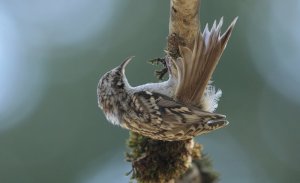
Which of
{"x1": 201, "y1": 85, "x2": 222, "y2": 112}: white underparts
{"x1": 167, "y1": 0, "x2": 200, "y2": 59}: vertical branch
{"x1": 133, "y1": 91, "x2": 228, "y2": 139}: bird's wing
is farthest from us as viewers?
{"x1": 201, "y1": 85, "x2": 222, "y2": 112}: white underparts

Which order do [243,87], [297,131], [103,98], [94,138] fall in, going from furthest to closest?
[297,131] < [243,87] < [94,138] < [103,98]

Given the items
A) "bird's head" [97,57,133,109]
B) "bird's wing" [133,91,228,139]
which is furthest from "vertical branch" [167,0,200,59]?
"bird's head" [97,57,133,109]

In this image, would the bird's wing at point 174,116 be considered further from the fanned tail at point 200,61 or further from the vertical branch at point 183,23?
the vertical branch at point 183,23

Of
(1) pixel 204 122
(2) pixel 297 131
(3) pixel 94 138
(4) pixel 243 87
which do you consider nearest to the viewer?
(1) pixel 204 122

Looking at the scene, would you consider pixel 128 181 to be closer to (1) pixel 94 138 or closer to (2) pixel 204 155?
(2) pixel 204 155

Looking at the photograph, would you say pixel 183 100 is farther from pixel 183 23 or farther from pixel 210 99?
pixel 183 23

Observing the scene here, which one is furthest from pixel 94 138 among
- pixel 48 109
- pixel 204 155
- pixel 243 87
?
pixel 204 155

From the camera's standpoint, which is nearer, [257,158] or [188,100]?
[188,100]

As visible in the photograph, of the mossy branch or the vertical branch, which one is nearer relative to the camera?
the vertical branch

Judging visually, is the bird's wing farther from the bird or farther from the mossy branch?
the mossy branch
